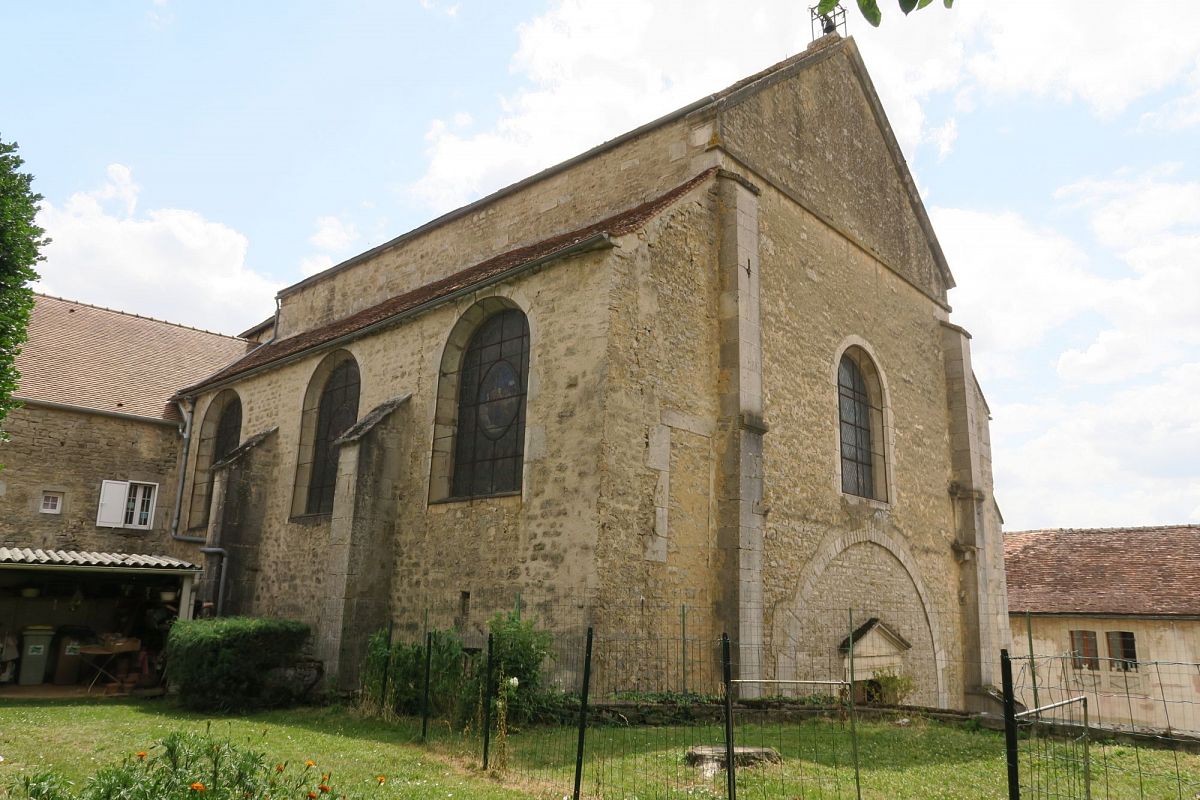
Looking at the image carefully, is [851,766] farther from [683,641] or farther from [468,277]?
[468,277]

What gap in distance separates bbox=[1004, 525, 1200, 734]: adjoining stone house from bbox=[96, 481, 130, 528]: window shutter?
1939 centimetres

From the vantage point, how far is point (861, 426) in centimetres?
1462

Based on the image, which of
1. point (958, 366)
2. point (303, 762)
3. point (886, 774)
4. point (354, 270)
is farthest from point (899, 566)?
point (354, 270)

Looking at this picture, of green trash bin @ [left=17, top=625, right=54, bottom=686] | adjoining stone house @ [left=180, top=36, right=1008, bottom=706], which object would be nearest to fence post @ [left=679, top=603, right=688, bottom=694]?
adjoining stone house @ [left=180, top=36, right=1008, bottom=706]

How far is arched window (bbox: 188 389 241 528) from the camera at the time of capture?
18172mm

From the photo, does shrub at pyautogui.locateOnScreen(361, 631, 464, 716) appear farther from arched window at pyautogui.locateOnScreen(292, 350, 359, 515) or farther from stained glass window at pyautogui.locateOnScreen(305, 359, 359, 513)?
arched window at pyautogui.locateOnScreen(292, 350, 359, 515)

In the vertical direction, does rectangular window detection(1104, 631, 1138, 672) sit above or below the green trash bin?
above

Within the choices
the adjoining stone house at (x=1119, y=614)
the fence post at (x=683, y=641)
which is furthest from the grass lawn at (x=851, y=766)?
the adjoining stone house at (x=1119, y=614)

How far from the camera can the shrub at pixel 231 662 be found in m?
11.0

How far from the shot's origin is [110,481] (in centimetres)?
1814

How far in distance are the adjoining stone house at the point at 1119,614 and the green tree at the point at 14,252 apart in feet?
63.4

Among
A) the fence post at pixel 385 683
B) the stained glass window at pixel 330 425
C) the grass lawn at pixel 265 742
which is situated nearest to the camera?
the grass lawn at pixel 265 742

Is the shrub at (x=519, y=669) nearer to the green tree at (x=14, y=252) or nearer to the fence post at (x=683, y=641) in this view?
the fence post at (x=683, y=641)

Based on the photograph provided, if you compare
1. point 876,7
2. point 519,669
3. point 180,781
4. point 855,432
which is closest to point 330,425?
point 519,669
